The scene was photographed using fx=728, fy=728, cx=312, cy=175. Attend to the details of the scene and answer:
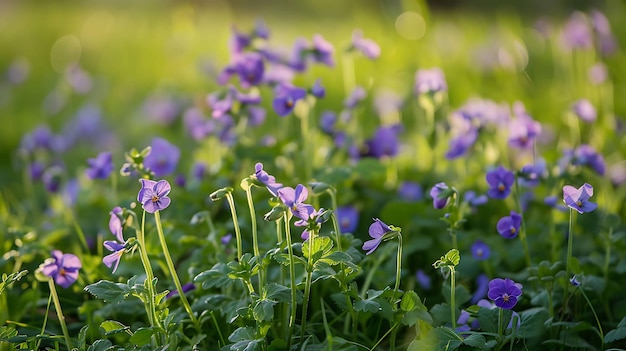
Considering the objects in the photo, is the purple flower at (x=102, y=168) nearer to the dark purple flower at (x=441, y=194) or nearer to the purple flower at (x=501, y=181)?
the dark purple flower at (x=441, y=194)

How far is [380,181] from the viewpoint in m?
2.30

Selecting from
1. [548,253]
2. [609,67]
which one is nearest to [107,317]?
[548,253]

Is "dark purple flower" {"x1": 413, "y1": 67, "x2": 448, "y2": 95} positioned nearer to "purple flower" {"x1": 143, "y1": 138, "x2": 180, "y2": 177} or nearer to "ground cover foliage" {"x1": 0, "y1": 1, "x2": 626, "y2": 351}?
"ground cover foliage" {"x1": 0, "y1": 1, "x2": 626, "y2": 351}

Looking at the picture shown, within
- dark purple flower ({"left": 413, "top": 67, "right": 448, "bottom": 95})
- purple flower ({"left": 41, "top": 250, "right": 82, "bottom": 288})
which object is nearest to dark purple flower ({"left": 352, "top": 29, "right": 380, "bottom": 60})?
dark purple flower ({"left": 413, "top": 67, "right": 448, "bottom": 95})

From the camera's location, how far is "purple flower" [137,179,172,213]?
1340 millimetres

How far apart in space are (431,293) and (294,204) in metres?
0.72

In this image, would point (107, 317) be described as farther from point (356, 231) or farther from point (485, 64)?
point (485, 64)

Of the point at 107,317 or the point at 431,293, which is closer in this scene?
the point at 107,317

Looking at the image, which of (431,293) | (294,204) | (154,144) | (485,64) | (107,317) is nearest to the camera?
(294,204)

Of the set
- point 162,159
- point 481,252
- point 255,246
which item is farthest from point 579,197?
point 162,159

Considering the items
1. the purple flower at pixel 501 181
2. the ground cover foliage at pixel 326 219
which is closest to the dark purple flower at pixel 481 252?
the ground cover foliage at pixel 326 219

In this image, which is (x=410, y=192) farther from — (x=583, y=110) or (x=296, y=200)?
(x=296, y=200)

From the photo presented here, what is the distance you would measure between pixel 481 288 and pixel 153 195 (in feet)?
2.79

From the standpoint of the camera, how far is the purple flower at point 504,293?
4.48ft
